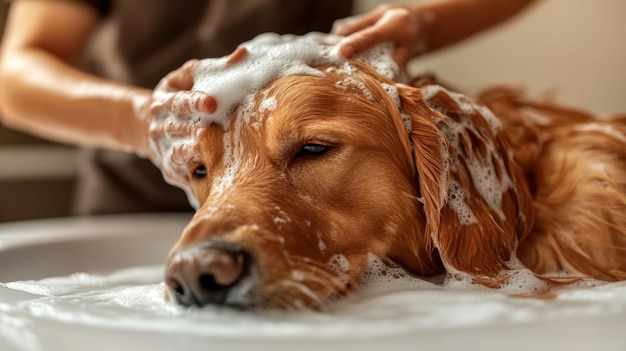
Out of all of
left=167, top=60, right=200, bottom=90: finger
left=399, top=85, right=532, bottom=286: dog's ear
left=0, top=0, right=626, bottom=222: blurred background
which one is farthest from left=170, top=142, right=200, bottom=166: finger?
left=0, top=0, right=626, bottom=222: blurred background

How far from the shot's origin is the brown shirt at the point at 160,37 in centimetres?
206

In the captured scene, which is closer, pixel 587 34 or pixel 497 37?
pixel 587 34

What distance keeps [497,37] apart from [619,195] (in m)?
1.56

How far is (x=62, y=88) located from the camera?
167 centimetres

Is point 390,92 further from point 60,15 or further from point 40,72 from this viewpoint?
point 60,15

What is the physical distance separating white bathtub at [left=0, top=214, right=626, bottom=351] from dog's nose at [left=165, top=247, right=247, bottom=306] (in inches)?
0.9

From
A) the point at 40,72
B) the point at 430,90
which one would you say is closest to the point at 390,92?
the point at 430,90

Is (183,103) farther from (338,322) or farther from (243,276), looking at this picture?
Answer: (338,322)

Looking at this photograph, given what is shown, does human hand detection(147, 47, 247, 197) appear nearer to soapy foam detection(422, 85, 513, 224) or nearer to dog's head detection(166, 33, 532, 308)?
dog's head detection(166, 33, 532, 308)

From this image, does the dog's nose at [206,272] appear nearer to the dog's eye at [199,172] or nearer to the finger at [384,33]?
the dog's eye at [199,172]

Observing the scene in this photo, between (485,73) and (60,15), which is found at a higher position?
(60,15)

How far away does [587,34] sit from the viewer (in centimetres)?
235

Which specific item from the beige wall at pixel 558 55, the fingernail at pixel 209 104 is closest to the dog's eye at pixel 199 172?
the fingernail at pixel 209 104

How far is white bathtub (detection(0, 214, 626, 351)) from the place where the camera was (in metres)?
0.72
